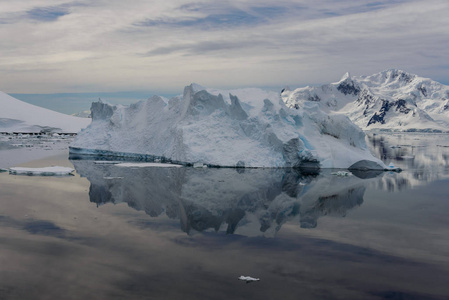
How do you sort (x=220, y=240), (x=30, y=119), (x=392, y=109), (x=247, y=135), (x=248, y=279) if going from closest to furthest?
(x=248, y=279) < (x=220, y=240) < (x=247, y=135) < (x=30, y=119) < (x=392, y=109)

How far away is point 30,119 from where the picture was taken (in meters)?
73.1

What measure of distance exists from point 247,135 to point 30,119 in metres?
61.6

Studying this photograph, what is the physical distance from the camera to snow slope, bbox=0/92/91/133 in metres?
68.9

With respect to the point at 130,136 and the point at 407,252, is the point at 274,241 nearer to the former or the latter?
the point at 407,252

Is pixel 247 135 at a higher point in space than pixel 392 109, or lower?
higher

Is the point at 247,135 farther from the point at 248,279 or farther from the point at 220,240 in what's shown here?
the point at 248,279

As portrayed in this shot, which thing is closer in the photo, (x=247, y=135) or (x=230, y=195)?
(x=230, y=195)

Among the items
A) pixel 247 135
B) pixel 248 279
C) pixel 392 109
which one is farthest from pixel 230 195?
pixel 392 109

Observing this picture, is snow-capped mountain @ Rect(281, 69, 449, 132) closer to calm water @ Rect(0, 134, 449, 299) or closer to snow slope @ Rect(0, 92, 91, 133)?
snow slope @ Rect(0, 92, 91, 133)

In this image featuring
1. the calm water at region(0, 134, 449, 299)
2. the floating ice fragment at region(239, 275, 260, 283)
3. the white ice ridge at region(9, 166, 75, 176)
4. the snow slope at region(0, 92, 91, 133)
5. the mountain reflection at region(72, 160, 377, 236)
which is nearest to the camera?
the calm water at region(0, 134, 449, 299)

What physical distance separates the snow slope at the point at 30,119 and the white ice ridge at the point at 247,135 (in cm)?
5014

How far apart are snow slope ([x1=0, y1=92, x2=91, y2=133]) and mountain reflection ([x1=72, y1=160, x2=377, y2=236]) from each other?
2166 inches

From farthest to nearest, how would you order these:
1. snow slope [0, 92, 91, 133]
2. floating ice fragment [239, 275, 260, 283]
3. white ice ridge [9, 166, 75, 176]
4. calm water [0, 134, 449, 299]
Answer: snow slope [0, 92, 91, 133] < white ice ridge [9, 166, 75, 176] < floating ice fragment [239, 275, 260, 283] < calm water [0, 134, 449, 299]

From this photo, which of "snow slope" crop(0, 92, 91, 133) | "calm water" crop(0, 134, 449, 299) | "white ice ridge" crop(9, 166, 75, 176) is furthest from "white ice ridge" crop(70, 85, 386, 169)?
"snow slope" crop(0, 92, 91, 133)
